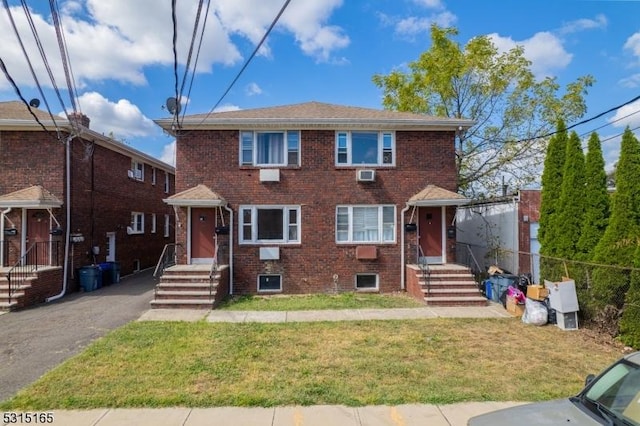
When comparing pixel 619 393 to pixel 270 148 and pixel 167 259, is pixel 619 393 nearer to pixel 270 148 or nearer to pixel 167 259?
pixel 270 148

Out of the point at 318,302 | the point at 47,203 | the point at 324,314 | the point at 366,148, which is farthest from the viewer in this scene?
the point at 366,148

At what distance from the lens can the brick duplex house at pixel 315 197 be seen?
39.2 feet

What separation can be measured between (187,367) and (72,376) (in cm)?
164

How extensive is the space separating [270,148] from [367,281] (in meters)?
5.54

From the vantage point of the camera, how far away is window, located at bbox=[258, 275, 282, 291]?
12102 mm

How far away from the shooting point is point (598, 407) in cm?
291

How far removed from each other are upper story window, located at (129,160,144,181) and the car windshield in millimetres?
18086

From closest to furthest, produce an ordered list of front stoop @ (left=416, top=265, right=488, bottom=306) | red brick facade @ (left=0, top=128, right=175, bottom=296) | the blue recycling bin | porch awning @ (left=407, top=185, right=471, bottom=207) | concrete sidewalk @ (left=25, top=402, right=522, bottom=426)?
1. concrete sidewalk @ (left=25, top=402, right=522, bottom=426)
2. front stoop @ (left=416, top=265, right=488, bottom=306)
3. porch awning @ (left=407, top=185, right=471, bottom=207)
4. red brick facade @ (left=0, top=128, right=175, bottom=296)
5. the blue recycling bin

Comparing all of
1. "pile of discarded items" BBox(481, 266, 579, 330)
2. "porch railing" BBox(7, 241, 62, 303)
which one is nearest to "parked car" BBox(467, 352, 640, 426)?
"pile of discarded items" BBox(481, 266, 579, 330)

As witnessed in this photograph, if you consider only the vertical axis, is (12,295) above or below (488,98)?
below

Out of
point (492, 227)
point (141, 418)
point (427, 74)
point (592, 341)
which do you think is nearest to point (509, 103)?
point (427, 74)

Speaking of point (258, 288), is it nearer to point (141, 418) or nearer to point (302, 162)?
point (302, 162)

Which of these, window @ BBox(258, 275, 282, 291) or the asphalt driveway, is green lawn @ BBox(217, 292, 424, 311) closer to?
window @ BBox(258, 275, 282, 291)

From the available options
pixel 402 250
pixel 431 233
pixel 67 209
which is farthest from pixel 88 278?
pixel 431 233
